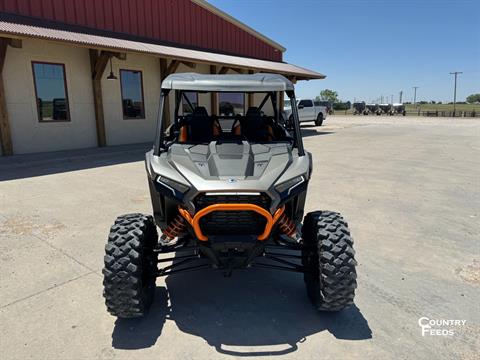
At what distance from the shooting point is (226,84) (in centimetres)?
299

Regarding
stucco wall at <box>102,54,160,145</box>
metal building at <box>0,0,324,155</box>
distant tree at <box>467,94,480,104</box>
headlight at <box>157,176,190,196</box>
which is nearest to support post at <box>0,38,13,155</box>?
metal building at <box>0,0,324,155</box>

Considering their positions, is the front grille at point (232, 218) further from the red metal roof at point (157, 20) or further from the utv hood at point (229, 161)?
the red metal roof at point (157, 20)

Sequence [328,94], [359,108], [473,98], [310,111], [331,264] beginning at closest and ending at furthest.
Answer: [331,264] < [310,111] < [359,108] < [328,94] < [473,98]

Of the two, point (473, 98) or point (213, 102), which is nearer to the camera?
point (213, 102)

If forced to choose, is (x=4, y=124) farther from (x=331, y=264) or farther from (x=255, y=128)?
(x=331, y=264)

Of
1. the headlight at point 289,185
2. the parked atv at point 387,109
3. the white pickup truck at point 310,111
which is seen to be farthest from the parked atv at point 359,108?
the headlight at point 289,185

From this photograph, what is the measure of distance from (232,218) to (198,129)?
1.46 metres

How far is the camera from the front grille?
97.6 inches

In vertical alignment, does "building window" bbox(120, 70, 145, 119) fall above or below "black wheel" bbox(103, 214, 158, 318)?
above

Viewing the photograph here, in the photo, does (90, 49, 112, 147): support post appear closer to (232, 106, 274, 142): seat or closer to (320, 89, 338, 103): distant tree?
(232, 106, 274, 142): seat

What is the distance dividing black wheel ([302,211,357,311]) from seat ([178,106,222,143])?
4.67ft

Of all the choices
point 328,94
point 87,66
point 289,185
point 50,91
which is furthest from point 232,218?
point 328,94

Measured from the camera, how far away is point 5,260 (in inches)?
145

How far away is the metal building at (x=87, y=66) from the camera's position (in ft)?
32.8
